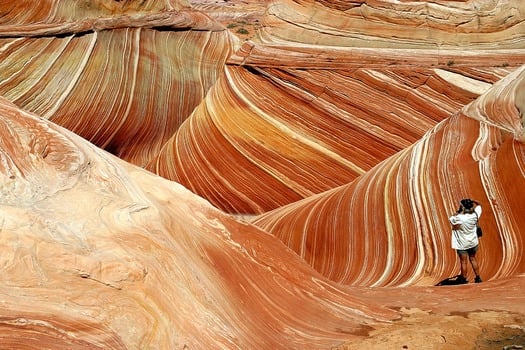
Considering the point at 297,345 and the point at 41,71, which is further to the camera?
the point at 41,71

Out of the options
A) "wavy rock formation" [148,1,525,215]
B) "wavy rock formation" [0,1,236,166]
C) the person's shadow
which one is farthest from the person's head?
"wavy rock formation" [0,1,236,166]

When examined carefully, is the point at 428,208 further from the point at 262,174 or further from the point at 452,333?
the point at 262,174

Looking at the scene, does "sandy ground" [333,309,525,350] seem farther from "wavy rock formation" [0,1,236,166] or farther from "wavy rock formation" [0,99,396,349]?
"wavy rock formation" [0,1,236,166]

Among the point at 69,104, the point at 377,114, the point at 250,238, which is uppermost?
the point at 69,104

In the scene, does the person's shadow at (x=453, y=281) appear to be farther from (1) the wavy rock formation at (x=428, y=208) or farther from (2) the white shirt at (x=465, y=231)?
(2) the white shirt at (x=465, y=231)

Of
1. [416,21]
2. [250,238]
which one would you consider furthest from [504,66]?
[250,238]

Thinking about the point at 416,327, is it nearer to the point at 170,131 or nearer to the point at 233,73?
Answer: the point at 233,73

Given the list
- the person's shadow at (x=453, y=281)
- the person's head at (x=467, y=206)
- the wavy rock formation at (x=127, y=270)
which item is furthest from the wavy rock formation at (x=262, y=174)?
the person's head at (x=467, y=206)
